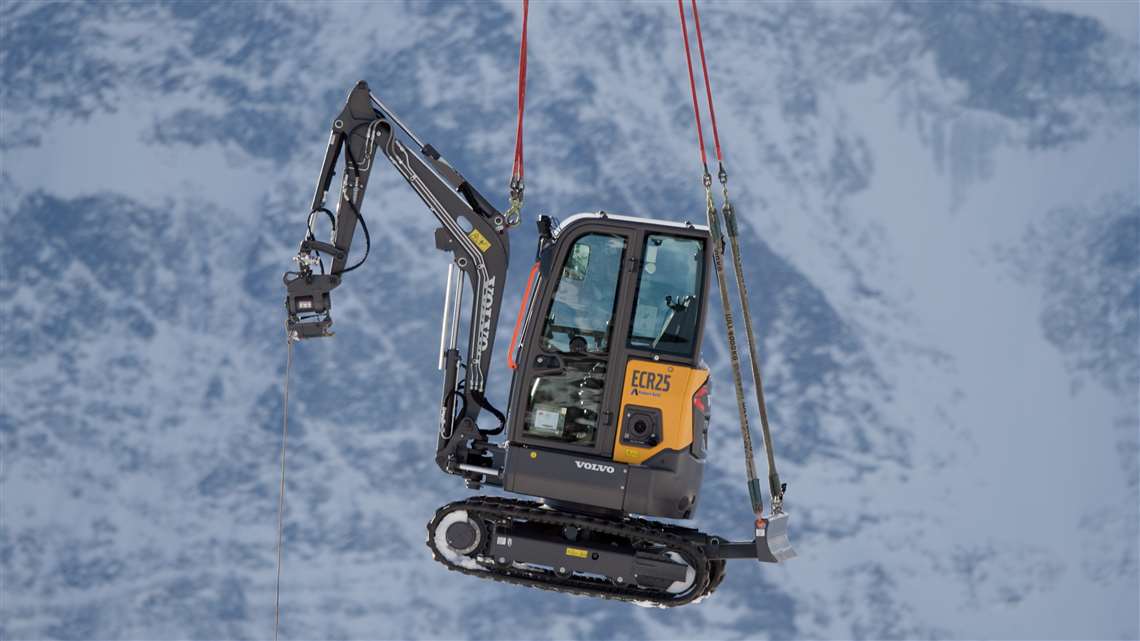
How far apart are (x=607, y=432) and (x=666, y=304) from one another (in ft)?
3.90

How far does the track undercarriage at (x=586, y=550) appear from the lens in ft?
45.9

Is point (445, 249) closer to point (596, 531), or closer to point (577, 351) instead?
point (577, 351)

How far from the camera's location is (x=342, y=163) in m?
15.0

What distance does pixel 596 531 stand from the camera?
46.5ft

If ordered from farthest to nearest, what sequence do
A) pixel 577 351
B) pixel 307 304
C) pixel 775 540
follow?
pixel 307 304 < pixel 775 540 < pixel 577 351

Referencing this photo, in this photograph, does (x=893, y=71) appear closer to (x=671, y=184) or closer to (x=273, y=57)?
(x=671, y=184)

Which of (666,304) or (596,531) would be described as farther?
(596,531)

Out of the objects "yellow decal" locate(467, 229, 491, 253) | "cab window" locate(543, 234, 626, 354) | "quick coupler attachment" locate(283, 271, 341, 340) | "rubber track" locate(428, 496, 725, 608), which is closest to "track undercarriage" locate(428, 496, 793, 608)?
"rubber track" locate(428, 496, 725, 608)

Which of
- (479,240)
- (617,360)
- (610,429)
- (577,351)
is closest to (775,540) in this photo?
(610,429)

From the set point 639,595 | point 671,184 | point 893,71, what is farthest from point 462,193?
point 893,71

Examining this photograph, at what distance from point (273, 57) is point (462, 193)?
36.0 metres

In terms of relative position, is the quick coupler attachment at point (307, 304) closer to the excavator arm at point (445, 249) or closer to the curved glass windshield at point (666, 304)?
the excavator arm at point (445, 249)

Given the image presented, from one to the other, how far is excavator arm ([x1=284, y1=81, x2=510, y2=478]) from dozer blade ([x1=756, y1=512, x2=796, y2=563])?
2503 millimetres

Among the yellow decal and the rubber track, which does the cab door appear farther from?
the yellow decal
